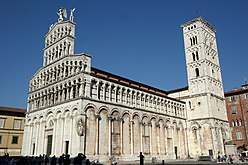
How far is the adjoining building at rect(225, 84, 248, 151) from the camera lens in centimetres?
4818

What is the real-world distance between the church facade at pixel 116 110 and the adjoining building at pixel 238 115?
8.58 ft

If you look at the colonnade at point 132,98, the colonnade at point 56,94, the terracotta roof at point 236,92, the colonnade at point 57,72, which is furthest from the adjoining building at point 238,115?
the colonnade at point 56,94

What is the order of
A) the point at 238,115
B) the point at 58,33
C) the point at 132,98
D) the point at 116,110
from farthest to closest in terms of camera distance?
1. the point at 238,115
2. the point at 58,33
3. the point at 132,98
4. the point at 116,110

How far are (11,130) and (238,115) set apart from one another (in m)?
47.0

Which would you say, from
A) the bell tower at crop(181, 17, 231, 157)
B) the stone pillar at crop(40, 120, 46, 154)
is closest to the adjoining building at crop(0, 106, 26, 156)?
the stone pillar at crop(40, 120, 46, 154)

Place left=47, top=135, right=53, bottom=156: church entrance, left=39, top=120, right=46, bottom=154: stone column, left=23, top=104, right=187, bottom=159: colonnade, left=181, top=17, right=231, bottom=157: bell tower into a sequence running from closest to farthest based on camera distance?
left=23, top=104, right=187, bottom=159: colonnade < left=47, top=135, right=53, bottom=156: church entrance < left=39, top=120, right=46, bottom=154: stone column < left=181, top=17, right=231, bottom=157: bell tower

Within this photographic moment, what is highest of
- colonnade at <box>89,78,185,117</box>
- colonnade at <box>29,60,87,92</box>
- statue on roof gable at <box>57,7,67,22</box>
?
statue on roof gable at <box>57,7,67,22</box>

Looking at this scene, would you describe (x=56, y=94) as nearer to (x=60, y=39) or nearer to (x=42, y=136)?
(x=42, y=136)

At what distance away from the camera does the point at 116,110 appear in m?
32.5

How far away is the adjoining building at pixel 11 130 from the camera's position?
137 ft

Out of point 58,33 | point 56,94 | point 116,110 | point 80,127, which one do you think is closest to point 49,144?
point 56,94

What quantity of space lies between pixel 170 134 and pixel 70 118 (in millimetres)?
21113

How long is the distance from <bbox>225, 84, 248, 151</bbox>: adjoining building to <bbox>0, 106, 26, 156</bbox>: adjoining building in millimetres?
44756

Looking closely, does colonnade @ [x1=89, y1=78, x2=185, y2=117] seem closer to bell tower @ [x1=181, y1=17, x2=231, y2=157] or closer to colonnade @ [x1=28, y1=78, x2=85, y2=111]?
colonnade @ [x1=28, y1=78, x2=85, y2=111]
